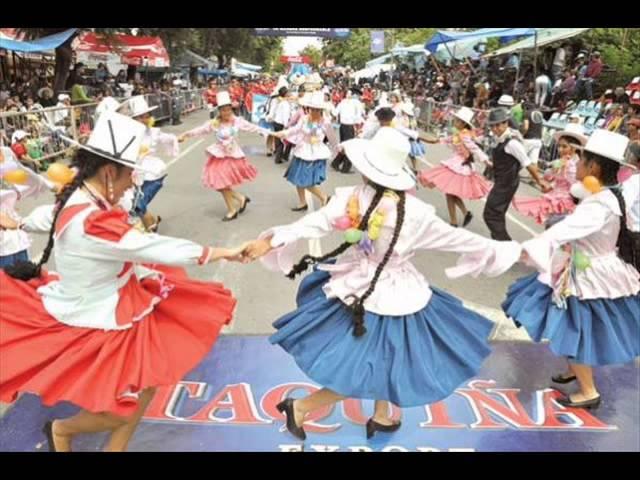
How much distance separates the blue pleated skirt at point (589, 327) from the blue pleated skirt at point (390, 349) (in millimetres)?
587

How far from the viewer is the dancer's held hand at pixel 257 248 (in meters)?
3.55

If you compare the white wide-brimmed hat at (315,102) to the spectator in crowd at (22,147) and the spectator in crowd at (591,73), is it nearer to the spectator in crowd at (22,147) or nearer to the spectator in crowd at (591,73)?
the spectator in crowd at (22,147)

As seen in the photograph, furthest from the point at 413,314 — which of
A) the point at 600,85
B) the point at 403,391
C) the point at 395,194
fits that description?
the point at 600,85

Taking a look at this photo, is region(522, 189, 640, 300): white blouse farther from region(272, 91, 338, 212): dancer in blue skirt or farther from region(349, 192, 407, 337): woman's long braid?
region(272, 91, 338, 212): dancer in blue skirt

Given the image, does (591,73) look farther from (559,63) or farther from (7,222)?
(7,222)

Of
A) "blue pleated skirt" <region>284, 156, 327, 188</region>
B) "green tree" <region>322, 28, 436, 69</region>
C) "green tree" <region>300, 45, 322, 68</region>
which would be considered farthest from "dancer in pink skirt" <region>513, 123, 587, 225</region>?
"green tree" <region>300, 45, 322, 68</region>

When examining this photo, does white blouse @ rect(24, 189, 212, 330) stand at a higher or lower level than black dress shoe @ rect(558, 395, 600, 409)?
higher

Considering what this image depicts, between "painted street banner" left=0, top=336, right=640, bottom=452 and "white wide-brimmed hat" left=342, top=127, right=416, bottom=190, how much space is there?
1.60m

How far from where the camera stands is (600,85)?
1678cm

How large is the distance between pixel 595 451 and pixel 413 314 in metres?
1.46

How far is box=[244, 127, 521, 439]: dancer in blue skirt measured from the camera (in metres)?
3.34

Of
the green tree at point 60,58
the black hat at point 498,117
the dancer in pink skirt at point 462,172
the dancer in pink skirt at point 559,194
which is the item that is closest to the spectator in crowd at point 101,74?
the green tree at point 60,58

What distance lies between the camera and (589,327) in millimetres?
3955

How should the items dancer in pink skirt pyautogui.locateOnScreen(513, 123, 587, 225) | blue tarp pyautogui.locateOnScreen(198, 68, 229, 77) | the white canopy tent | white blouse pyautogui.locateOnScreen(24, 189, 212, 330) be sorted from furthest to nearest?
blue tarp pyautogui.locateOnScreen(198, 68, 229, 77), the white canopy tent, dancer in pink skirt pyautogui.locateOnScreen(513, 123, 587, 225), white blouse pyautogui.locateOnScreen(24, 189, 212, 330)
